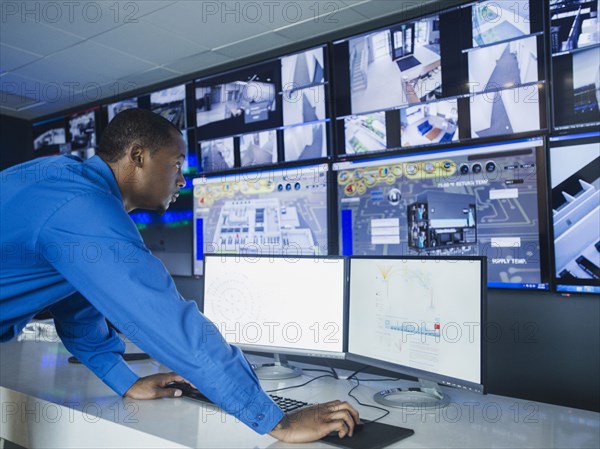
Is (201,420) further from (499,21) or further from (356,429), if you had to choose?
(499,21)

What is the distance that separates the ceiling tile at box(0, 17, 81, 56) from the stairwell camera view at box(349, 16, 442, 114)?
1.53 m

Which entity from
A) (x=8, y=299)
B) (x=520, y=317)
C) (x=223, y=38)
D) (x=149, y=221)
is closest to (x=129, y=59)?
(x=223, y=38)

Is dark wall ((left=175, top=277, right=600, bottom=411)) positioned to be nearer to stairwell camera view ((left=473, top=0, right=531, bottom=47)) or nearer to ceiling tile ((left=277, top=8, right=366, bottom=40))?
stairwell camera view ((left=473, top=0, right=531, bottom=47))

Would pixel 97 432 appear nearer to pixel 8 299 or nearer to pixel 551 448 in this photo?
pixel 8 299

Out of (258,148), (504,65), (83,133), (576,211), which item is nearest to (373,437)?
(576,211)

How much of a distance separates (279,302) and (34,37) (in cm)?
208

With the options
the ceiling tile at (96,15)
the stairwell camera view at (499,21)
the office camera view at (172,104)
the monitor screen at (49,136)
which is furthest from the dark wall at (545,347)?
the monitor screen at (49,136)

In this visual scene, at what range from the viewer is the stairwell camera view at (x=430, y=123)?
2316 millimetres

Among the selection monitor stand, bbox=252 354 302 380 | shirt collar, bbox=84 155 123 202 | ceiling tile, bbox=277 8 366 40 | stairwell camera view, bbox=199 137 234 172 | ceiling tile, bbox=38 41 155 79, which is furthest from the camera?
stairwell camera view, bbox=199 137 234 172

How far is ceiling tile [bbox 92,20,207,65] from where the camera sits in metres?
2.74

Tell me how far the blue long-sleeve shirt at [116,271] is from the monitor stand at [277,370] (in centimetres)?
79

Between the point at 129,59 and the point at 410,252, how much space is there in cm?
201

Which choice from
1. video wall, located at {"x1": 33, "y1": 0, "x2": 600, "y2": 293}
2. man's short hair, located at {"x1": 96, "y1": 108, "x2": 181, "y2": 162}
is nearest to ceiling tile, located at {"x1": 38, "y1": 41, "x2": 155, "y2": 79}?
video wall, located at {"x1": 33, "y1": 0, "x2": 600, "y2": 293}

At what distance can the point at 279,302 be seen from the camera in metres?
1.86
